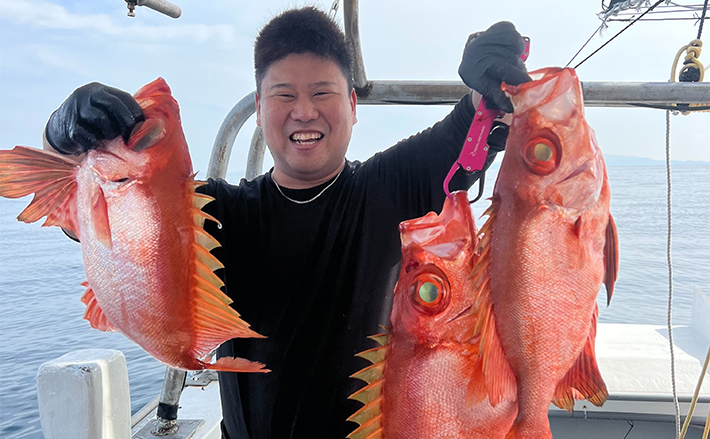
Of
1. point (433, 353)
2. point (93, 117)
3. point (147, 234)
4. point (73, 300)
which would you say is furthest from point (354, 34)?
point (73, 300)

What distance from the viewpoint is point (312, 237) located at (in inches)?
63.6

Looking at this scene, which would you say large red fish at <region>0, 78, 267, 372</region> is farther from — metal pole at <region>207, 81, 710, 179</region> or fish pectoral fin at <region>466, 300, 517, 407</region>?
metal pole at <region>207, 81, 710, 179</region>

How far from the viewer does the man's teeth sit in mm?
1543

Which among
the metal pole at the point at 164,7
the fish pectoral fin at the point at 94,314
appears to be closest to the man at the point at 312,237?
the metal pole at the point at 164,7

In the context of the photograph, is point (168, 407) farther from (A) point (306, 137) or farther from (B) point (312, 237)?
(A) point (306, 137)

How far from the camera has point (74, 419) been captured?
185 cm

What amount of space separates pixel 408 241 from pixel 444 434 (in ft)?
1.29

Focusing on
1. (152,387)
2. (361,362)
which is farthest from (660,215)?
(361,362)

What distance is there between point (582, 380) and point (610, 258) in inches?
9.6

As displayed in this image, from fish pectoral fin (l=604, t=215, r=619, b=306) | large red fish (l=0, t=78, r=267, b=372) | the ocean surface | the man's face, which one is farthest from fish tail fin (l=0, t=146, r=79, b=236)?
the ocean surface

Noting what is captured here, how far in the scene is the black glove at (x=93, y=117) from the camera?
0.95 m

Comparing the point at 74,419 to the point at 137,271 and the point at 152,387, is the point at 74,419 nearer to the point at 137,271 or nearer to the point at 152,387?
the point at 137,271

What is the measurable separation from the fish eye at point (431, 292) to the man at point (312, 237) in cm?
63

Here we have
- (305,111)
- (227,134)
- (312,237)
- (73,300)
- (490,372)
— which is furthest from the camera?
(73,300)
